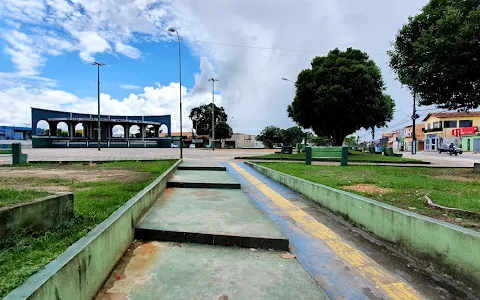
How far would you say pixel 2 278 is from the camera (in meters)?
2.09

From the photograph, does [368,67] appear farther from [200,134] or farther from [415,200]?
[200,134]

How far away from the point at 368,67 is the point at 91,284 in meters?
23.7

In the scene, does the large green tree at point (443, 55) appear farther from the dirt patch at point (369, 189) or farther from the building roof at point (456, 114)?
the building roof at point (456, 114)

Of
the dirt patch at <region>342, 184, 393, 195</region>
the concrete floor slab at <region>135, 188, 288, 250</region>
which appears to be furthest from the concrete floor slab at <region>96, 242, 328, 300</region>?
the dirt patch at <region>342, 184, 393, 195</region>

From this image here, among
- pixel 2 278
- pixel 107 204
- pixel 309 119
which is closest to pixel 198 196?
pixel 107 204

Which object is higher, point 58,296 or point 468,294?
point 58,296

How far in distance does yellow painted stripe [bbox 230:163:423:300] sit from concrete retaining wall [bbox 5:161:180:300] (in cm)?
251

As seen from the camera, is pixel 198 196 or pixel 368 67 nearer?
pixel 198 196

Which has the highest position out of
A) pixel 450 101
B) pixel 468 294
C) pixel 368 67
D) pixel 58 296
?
pixel 368 67

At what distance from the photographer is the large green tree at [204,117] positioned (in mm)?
73938

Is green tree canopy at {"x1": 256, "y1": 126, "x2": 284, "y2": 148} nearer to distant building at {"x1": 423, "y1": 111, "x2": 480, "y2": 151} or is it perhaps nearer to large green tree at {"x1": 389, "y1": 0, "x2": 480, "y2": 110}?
distant building at {"x1": 423, "y1": 111, "x2": 480, "y2": 151}

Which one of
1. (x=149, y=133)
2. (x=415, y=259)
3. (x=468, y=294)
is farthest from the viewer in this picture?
(x=149, y=133)

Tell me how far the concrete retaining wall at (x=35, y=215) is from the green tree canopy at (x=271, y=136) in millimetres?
72036

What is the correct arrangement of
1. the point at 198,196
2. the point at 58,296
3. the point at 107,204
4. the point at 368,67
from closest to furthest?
1. the point at 58,296
2. the point at 107,204
3. the point at 198,196
4. the point at 368,67
